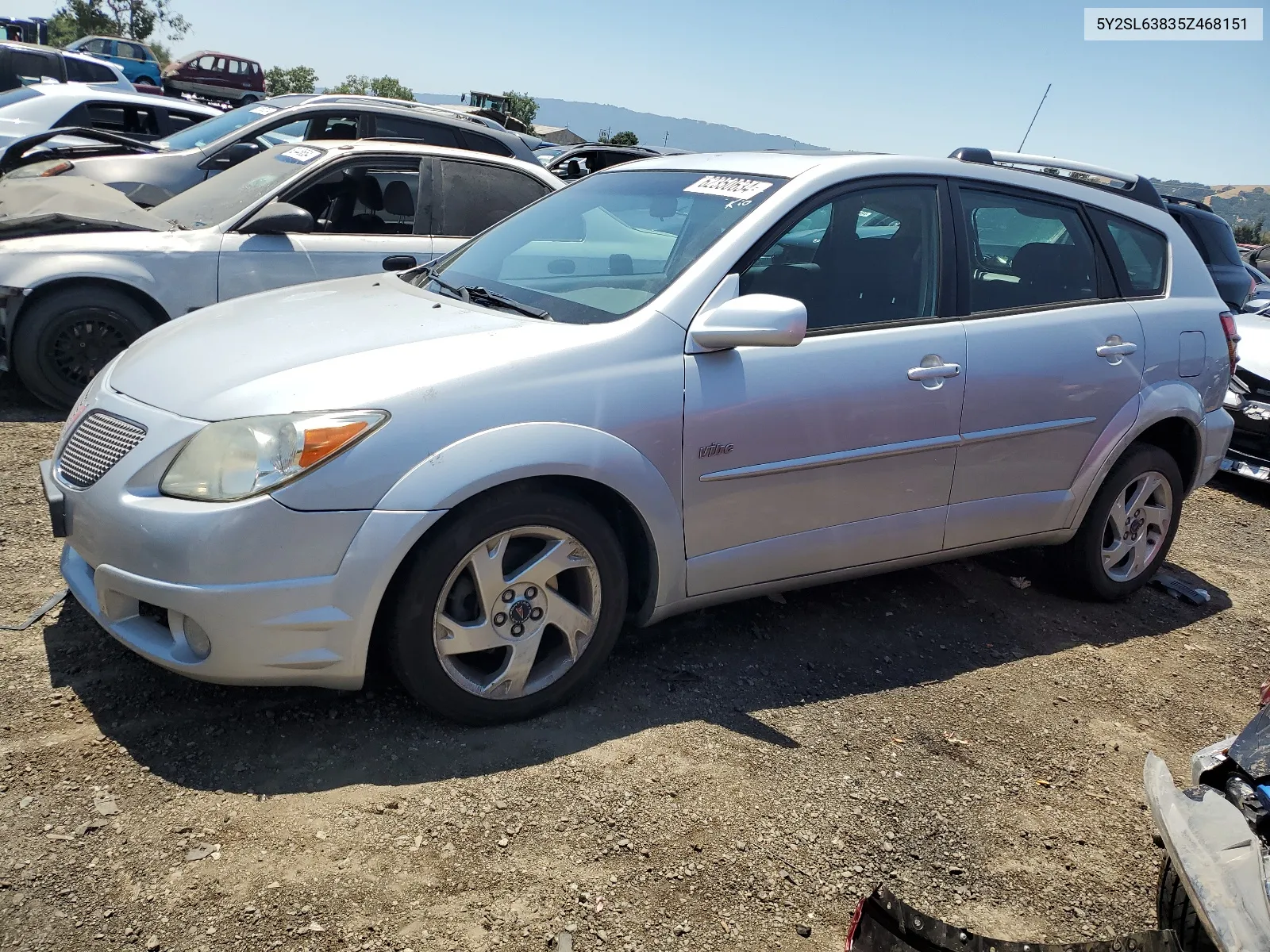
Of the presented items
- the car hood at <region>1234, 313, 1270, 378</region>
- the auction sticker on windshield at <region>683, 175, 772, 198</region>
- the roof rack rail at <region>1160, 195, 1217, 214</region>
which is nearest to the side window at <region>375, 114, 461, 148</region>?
the auction sticker on windshield at <region>683, 175, 772, 198</region>

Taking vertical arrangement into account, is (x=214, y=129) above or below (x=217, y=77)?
below

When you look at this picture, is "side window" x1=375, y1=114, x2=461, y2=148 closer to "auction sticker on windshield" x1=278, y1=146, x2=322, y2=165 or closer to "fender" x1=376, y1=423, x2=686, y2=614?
"auction sticker on windshield" x1=278, y1=146, x2=322, y2=165

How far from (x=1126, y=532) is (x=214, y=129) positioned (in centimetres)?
731

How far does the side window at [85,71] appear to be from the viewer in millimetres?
19062

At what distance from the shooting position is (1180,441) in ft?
15.3

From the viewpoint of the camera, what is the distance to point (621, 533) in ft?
10.9

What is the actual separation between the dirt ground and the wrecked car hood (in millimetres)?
2392

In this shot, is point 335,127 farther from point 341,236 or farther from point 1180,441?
point 1180,441

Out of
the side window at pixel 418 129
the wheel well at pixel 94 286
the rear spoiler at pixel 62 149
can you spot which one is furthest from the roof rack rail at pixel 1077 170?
the rear spoiler at pixel 62 149

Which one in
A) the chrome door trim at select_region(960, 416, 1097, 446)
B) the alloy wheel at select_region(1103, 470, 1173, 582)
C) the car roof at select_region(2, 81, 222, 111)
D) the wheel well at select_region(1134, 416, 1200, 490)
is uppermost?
the car roof at select_region(2, 81, 222, 111)

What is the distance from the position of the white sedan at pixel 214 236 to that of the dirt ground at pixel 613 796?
1.95m

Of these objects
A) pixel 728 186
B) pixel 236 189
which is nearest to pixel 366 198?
pixel 236 189

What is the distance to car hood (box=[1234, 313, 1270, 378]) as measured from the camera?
23.6 feet

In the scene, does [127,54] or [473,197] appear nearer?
[473,197]
